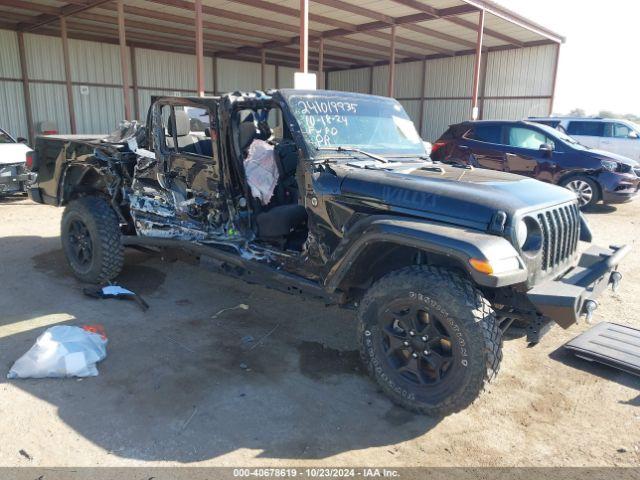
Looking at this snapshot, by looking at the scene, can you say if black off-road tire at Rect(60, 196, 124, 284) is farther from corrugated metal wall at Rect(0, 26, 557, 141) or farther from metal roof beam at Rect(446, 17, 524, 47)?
corrugated metal wall at Rect(0, 26, 557, 141)

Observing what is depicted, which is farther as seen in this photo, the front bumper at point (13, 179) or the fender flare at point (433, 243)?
the front bumper at point (13, 179)

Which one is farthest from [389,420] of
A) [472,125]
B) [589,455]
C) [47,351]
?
[472,125]

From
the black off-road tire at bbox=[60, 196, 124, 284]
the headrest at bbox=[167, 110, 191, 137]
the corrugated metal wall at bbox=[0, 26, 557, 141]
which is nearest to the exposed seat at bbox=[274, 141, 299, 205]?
the headrest at bbox=[167, 110, 191, 137]

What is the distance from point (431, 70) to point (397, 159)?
2014 centimetres

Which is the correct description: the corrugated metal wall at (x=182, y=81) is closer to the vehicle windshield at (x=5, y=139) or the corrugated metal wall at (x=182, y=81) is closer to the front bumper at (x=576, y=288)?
the vehicle windshield at (x=5, y=139)

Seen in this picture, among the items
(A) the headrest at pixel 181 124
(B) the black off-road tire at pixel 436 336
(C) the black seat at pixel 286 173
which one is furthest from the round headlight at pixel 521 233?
(A) the headrest at pixel 181 124

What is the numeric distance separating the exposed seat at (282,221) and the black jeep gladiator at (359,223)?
0.04 feet

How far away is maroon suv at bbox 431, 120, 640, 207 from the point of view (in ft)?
30.6

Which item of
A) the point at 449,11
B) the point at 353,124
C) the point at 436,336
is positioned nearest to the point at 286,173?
the point at 353,124

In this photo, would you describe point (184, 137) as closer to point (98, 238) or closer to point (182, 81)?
point (98, 238)

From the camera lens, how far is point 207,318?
14.6 feet

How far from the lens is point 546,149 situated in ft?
30.5

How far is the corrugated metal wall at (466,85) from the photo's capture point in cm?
1872

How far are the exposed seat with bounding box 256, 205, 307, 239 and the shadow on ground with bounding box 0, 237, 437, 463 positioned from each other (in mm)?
861
